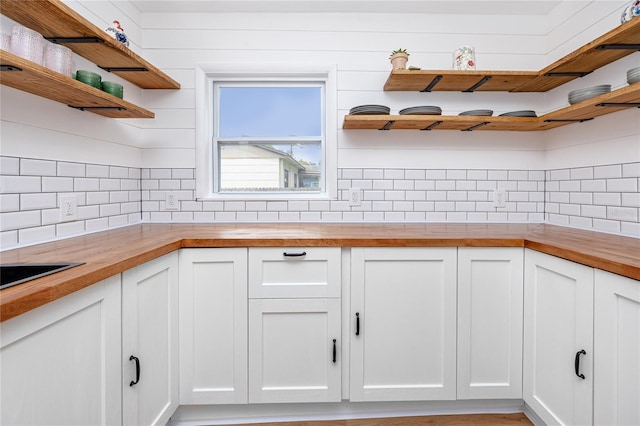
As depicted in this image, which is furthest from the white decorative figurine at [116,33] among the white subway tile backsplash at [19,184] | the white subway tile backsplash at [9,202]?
the white subway tile backsplash at [9,202]

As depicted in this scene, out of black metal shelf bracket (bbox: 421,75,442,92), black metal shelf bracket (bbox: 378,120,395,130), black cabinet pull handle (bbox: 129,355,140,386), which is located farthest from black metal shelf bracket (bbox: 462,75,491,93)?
black cabinet pull handle (bbox: 129,355,140,386)

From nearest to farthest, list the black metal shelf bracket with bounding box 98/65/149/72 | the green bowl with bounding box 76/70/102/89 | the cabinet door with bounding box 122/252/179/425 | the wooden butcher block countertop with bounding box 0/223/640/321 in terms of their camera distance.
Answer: the wooden butcher block countertop with bounding box 0/223/640/321 < the cabinet door with bounding box 122/252/179/425 < the green bowl with bounding box 76/70/102/89 < the black metal shelf bracket with bounding box 98/65/149/72

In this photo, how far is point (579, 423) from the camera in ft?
4.21

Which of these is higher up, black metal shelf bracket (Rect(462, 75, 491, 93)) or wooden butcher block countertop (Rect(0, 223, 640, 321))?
black metal shelf bracket (Rect(462, 75, 491, 93))

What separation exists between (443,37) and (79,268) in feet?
7.99

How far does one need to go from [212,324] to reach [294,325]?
1.30 ft

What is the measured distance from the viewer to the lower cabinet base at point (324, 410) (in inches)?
65.6

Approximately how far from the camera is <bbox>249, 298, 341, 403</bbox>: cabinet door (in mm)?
1590

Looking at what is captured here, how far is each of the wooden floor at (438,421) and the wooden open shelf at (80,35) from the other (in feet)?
6.55

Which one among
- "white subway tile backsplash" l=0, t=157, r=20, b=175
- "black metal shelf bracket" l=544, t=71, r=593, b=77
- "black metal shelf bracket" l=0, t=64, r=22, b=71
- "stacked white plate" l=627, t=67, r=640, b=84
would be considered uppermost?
"black metal shelf bracket" l=544, t=71, r=593, b=77

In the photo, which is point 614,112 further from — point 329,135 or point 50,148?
point 50,148

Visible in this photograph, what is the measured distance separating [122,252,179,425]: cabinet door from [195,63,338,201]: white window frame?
0.87 m

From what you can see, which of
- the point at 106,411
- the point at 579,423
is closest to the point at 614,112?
the point at 579,423

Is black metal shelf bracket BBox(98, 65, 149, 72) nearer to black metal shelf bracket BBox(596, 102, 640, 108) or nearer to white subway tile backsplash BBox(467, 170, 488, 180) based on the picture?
white subway tile backsplash BBox(467, 170, 488, 180)
